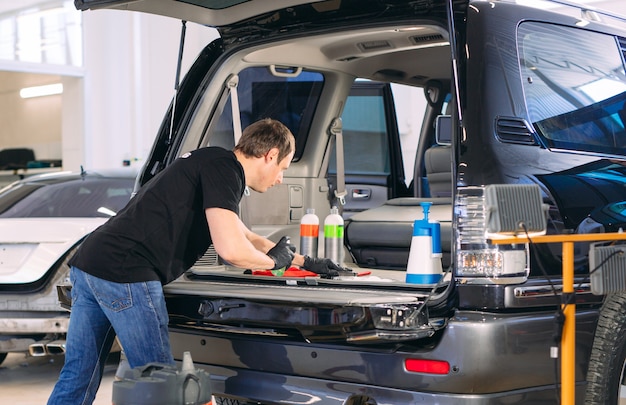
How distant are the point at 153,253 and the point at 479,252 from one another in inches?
47.0

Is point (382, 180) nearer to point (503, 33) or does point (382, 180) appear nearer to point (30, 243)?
point (30, 243)

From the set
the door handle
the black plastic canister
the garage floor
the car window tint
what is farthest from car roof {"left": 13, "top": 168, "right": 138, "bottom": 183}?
the black plastic canister

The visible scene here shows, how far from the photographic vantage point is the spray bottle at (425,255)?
390cm

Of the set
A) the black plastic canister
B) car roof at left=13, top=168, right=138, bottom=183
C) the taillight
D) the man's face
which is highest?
the man's face

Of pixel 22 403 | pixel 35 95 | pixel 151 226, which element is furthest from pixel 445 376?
pixel 35 95

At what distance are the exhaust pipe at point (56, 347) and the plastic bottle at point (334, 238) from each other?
205cm

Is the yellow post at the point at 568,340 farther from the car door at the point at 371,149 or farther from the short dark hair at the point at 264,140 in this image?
the car door at the point at 371,149

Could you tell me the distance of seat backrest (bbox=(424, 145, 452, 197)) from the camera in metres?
5.59

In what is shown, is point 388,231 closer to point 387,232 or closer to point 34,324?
point 387,232

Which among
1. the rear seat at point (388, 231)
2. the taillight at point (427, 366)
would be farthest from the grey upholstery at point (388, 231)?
the taillight at point (427, 366)

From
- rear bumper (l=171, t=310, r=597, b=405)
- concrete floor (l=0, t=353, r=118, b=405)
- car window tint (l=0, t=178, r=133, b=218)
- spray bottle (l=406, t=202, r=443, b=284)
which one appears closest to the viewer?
rear bumper (l=171, t=310, r=597, b=405)

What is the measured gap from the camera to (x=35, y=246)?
5984mm

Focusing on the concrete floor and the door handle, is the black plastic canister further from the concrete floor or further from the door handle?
the door handle

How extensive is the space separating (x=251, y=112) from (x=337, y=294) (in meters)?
1.58
